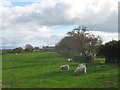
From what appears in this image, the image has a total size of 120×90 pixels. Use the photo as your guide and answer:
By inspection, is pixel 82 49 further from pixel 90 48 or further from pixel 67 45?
pixel 67 45

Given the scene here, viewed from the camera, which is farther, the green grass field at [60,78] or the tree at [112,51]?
the tree at [112,51]

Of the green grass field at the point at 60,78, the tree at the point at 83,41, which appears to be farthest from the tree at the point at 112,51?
the tree at the point at 83,41

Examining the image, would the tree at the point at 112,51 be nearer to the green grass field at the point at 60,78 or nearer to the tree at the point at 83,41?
the green grass field at the point at 60,78

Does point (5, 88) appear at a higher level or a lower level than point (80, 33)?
lower

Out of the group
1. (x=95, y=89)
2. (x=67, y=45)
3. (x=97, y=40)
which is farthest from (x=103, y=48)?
(x=67, y=45)

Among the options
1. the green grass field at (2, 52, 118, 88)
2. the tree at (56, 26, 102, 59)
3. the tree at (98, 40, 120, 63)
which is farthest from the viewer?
the tree at (56, 26, 102, 59)

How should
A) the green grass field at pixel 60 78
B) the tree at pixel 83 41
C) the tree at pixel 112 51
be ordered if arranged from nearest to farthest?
1. the green grass field at pixel 60 78
2. the tree at pixel 112 51
3. the tree at pixel 83 41

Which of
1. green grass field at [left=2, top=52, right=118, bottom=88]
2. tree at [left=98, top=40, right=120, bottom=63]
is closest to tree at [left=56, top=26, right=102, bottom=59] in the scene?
tree at [left=98, top=40, right=120, bottom=63]

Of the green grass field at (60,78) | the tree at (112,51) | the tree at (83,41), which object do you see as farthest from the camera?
the tree at (83,41)

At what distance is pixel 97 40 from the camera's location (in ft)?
296

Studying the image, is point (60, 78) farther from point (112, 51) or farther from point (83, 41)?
point (83, 41)

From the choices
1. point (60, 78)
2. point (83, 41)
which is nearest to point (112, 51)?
point (60, 78)

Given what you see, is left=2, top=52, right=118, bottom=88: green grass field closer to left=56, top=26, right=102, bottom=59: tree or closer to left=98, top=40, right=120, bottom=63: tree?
left=98, top=40, right=120, bottom=63: tree

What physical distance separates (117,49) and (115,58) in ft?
5.67
